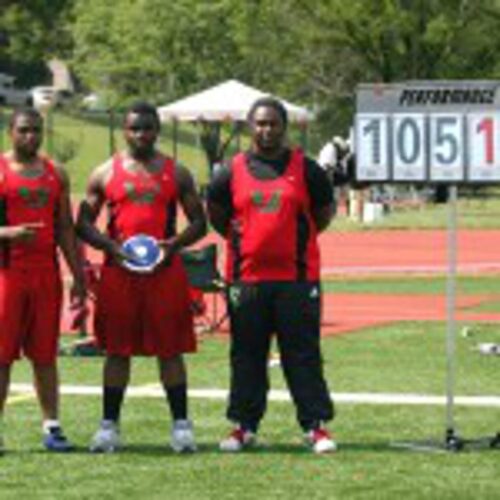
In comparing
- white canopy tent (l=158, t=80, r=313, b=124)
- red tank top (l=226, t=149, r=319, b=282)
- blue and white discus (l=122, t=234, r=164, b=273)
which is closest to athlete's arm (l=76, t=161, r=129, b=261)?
blue and white discus (l=122, t=234, r=164, b=273)

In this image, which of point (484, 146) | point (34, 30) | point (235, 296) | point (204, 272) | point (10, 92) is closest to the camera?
point (484, 146)

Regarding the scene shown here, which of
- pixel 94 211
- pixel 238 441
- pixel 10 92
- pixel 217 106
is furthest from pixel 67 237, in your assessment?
pixel 10 92

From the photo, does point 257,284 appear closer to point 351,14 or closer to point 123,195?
point 123,195

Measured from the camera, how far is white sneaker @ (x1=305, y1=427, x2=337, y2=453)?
38.2 ft

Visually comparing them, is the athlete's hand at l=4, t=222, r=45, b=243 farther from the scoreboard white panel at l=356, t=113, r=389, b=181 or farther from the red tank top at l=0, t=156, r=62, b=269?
the scoreboard white panel at l=356, t=113, r=389, b=181

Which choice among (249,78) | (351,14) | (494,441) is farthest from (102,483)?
(249,78)

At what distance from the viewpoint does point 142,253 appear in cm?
1143

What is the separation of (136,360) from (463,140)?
6.35 metres

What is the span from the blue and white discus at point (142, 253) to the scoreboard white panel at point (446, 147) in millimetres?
1609

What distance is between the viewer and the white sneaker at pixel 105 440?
11.7 m

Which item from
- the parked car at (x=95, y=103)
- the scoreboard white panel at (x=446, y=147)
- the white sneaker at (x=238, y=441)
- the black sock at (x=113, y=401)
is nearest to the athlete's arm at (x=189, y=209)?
the black sock at (x=113, y=401)

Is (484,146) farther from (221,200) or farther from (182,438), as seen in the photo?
(182,438)

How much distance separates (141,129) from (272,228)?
0.92 m

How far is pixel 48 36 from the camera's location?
96.8 metres
